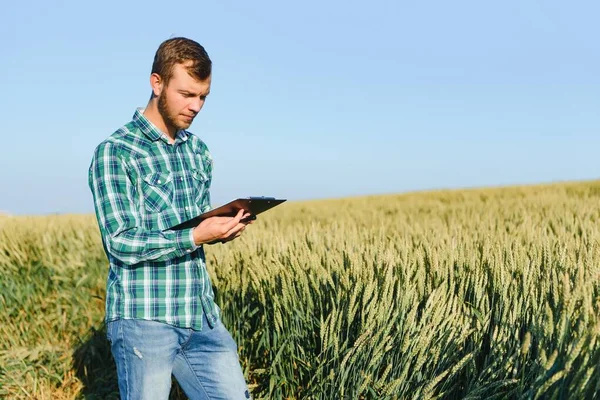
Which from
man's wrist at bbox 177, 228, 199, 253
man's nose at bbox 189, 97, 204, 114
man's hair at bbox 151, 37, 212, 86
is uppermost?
man's hair at bbox 151, 37, 212, 86

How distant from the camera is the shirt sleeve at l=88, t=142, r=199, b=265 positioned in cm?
183

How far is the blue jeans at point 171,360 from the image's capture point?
74.5 inches

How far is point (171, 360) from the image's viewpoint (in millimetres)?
1964

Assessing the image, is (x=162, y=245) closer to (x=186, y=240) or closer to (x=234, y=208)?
(x=186, y=240)

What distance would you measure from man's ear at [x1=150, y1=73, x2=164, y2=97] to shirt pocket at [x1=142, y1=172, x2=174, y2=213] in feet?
0.91

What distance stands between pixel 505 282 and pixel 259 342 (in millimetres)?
1162

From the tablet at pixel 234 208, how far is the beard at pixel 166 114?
0.36 meters

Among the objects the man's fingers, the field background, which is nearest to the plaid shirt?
the man's fingers

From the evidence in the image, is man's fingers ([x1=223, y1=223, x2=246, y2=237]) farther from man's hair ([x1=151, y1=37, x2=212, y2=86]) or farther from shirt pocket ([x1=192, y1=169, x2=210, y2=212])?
man's hair ([x1=151, y1=37, x2=212, y2=86])

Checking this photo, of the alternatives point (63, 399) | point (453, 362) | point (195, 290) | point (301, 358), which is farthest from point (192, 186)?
point (63, 399)

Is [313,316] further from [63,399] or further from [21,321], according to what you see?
[21,321]

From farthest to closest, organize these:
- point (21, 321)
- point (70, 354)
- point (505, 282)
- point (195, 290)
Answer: point (21, 321)
point (70, 354)
point (505, 282)
point (195, 290)

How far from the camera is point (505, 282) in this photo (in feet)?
7.27

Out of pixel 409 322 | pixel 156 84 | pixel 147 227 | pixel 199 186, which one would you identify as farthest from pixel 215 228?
pixel 409 322
